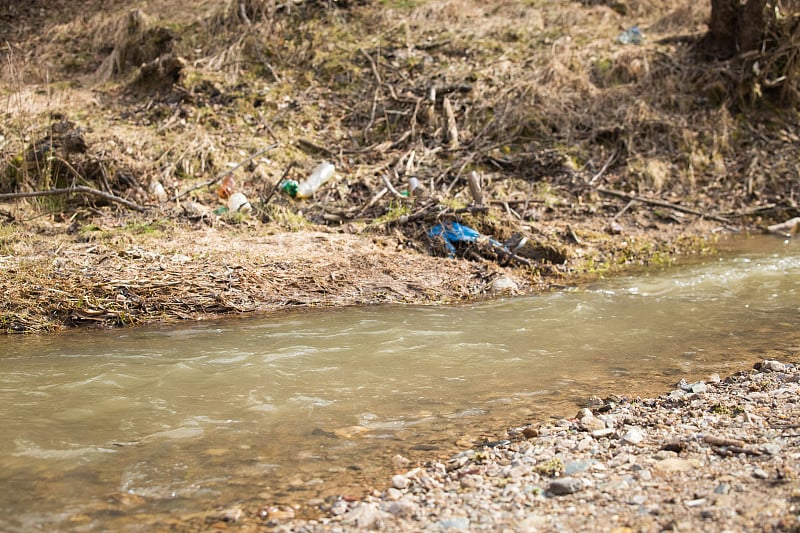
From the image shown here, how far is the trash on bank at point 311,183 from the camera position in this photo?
26.9ft

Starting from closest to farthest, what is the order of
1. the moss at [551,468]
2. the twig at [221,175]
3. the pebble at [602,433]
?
the moss at [551,468] < the pebble at [602,433] < the twig at [221,175]

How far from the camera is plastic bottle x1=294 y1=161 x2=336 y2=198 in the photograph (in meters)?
8.26

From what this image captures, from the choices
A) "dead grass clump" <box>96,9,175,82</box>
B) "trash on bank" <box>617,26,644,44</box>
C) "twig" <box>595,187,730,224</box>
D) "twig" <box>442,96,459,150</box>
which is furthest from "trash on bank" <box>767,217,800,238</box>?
"dead grass clump" <box>96,9,175,82</box>

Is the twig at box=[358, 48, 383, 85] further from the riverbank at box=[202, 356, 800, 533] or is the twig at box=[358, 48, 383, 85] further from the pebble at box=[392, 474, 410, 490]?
the pebble at box=[392, 474, 410, 490]

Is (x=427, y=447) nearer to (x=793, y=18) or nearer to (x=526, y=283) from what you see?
(x=526, y=283)

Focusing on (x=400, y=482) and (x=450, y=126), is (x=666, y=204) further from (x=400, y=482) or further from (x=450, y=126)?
(x=400, y=482)

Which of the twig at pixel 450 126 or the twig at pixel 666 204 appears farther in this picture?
the twig at pixel 450 126

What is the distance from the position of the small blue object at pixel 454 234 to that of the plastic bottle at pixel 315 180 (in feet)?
6.88

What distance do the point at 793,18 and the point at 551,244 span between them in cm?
622

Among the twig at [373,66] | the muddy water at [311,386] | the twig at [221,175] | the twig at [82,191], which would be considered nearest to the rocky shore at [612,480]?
the muddy water at [311,386]

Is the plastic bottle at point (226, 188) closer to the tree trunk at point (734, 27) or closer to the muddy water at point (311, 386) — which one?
the muddy water at point (311, 386)

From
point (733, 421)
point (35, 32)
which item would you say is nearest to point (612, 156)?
point (733, 421)

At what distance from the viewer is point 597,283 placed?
6.25m

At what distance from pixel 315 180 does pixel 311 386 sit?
504cm
